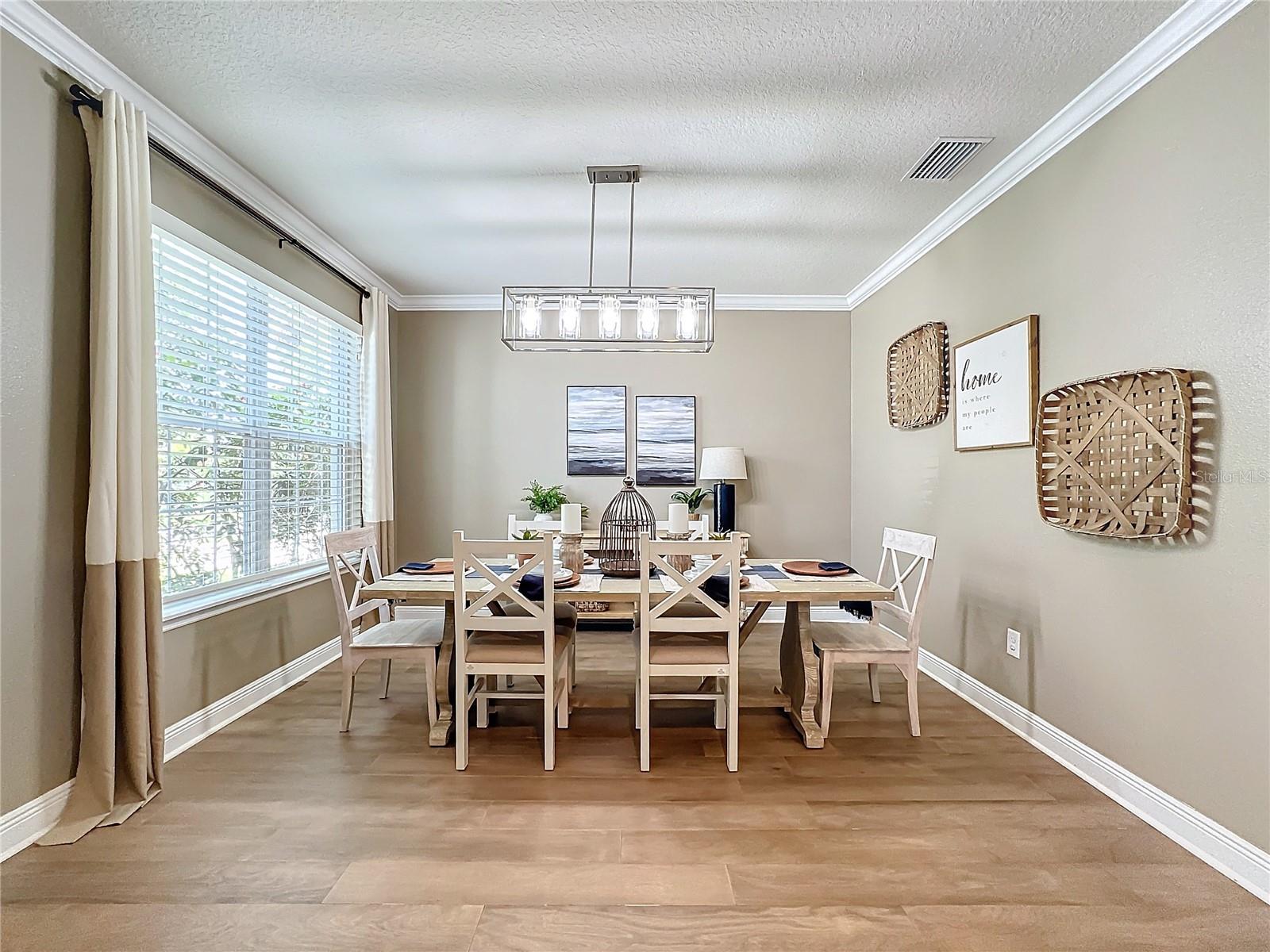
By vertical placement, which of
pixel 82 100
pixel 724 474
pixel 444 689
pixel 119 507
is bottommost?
pixel 444 689

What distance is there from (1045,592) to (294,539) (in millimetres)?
3834

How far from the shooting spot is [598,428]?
5.49m

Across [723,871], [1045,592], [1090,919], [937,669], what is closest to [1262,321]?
[1045,592]

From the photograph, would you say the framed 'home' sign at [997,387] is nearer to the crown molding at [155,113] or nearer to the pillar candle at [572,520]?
the pillar candle at [572,520]

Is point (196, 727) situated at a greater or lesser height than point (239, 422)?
lesser

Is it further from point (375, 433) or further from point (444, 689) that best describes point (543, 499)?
point (444, 689)

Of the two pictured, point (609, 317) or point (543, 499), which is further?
point (543, 499)

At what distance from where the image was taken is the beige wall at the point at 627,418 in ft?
18.0

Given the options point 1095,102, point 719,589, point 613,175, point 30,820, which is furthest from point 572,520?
point 1095,102

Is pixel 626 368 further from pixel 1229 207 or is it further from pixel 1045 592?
pixel 1229 207

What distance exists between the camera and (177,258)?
9.48ft

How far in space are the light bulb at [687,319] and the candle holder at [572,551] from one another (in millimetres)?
1085

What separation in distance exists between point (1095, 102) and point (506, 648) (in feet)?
10.1

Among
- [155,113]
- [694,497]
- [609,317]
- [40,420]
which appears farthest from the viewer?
[694,497]
